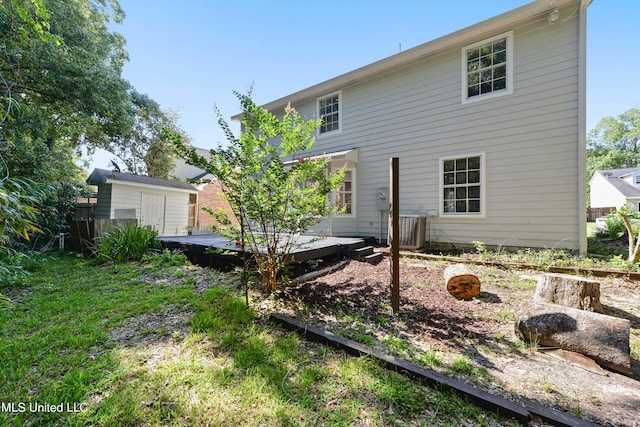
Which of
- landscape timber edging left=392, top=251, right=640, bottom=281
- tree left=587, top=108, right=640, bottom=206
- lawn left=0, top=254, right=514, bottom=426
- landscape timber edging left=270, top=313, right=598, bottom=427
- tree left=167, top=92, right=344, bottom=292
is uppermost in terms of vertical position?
tree left=587, top=108, right=640, bottom=206

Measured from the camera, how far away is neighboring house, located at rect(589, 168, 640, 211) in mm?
22078

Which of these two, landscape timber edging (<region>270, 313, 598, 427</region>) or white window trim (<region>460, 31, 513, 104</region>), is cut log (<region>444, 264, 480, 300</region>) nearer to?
landscape timber edging (<region>270, 313, 598, 427</region>)

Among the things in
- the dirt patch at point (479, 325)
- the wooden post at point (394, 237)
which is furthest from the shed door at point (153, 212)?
the wooden post at point (394, 237)

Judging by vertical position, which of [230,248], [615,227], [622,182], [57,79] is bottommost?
[230,248]

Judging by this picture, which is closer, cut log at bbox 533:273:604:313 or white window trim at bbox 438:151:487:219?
cut log at bbox 533:273:604:313

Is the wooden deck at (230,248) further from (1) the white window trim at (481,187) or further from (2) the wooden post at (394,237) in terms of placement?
(1) the white window trim at (481,187)

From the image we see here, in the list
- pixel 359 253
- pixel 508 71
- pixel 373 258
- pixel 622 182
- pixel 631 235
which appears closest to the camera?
pixel 631 235

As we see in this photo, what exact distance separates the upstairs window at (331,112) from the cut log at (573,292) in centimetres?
689

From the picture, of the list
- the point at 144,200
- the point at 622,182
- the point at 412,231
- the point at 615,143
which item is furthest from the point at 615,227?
the point at 615,143

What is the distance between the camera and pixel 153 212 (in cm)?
1093

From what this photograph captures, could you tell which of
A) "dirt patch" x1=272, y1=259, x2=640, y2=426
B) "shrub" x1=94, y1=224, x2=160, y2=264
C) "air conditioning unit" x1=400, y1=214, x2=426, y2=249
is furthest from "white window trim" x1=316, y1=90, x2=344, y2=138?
"shrub" x1=94, y1=224, x2=160, y2=264

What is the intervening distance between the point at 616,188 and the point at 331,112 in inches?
1187

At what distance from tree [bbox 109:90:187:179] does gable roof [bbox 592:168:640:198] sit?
3600 centimetres

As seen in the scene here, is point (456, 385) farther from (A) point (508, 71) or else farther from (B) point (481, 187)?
(A) point (508, 71)
